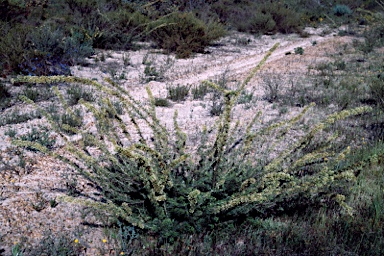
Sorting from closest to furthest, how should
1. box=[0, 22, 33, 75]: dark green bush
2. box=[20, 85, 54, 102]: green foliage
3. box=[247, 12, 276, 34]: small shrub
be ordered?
box=[20, 85, 54, 102]: green foliage, box=[0, 22, 33, 75]: dark green bush, box=[247, 12, 276, 34]: small shrub

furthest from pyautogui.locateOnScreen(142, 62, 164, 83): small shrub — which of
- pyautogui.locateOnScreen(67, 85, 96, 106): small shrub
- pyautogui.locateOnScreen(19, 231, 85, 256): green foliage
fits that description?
pyautogui.locateOnScreen(19, 231, 85, 256): green foliage

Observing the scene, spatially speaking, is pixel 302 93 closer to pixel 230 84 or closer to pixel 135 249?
Result: pixel 230 84

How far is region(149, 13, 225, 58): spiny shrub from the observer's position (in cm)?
1079

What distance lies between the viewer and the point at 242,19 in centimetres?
1628

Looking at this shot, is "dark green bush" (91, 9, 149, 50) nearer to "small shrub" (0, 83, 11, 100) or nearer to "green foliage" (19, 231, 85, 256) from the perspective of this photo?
"small shrub" (0, 83, 11, 100)

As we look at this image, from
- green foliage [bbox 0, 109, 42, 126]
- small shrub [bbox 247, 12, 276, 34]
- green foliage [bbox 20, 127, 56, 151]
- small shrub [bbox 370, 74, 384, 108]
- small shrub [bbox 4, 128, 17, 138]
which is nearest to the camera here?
green foliage [bbox 20, 127, 56, 151]

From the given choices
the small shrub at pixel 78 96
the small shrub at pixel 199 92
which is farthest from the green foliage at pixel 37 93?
the small shrub at pixel 199 92

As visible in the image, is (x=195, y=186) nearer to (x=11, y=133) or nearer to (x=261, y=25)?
(x=11, y=133)

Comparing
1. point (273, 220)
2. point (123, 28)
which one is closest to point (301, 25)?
point (123, 28)

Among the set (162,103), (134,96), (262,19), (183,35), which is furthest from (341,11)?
(162,103)

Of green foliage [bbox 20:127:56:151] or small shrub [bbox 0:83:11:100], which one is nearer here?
green foliage [bbox 20:127:56:151]

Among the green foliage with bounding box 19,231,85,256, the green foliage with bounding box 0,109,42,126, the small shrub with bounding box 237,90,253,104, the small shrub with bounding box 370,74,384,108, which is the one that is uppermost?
the small shrub with bounding box 370,74,384,108

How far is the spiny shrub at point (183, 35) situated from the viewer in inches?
425

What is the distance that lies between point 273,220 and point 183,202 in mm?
825
